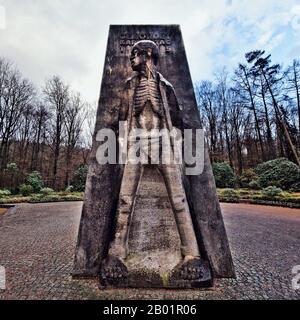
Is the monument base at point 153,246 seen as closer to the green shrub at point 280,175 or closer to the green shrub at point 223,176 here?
the green shrub at point 280,175

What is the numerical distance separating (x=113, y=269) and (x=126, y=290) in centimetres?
33

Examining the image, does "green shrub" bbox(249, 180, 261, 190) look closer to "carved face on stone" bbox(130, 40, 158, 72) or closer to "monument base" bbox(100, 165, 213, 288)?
"monument base" bbox(100, 165, 213, 288)

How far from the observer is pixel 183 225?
11.1ft

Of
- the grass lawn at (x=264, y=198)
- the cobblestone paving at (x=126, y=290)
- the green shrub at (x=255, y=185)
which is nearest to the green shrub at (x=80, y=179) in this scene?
the grass lawn at (x=264, y=198)

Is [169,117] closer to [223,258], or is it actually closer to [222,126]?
[223,258]

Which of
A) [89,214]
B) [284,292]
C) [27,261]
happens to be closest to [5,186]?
[27,261]

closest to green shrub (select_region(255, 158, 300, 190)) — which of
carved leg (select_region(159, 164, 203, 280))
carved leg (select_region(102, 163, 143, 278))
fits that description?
carved leg (select_region(159, 164, 203, 280))

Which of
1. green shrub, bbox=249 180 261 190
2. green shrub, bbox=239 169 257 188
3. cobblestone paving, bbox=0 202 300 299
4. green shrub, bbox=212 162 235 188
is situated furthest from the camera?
green shrub, bbox=239 169 257 188

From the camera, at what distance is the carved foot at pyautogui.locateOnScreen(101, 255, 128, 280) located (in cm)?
323

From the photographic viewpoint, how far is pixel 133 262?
3.35 meters

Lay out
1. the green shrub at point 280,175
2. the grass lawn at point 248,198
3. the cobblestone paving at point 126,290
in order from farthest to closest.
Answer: the green shrub at point 280,175 < the grass lawn at point 248,198 < the cobblestone paving at point 126,290

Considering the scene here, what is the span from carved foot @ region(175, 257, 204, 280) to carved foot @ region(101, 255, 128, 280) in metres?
0.77

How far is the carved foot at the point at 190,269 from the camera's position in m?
3.20

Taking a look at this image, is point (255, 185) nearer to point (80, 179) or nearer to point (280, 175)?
point (280, 175)
